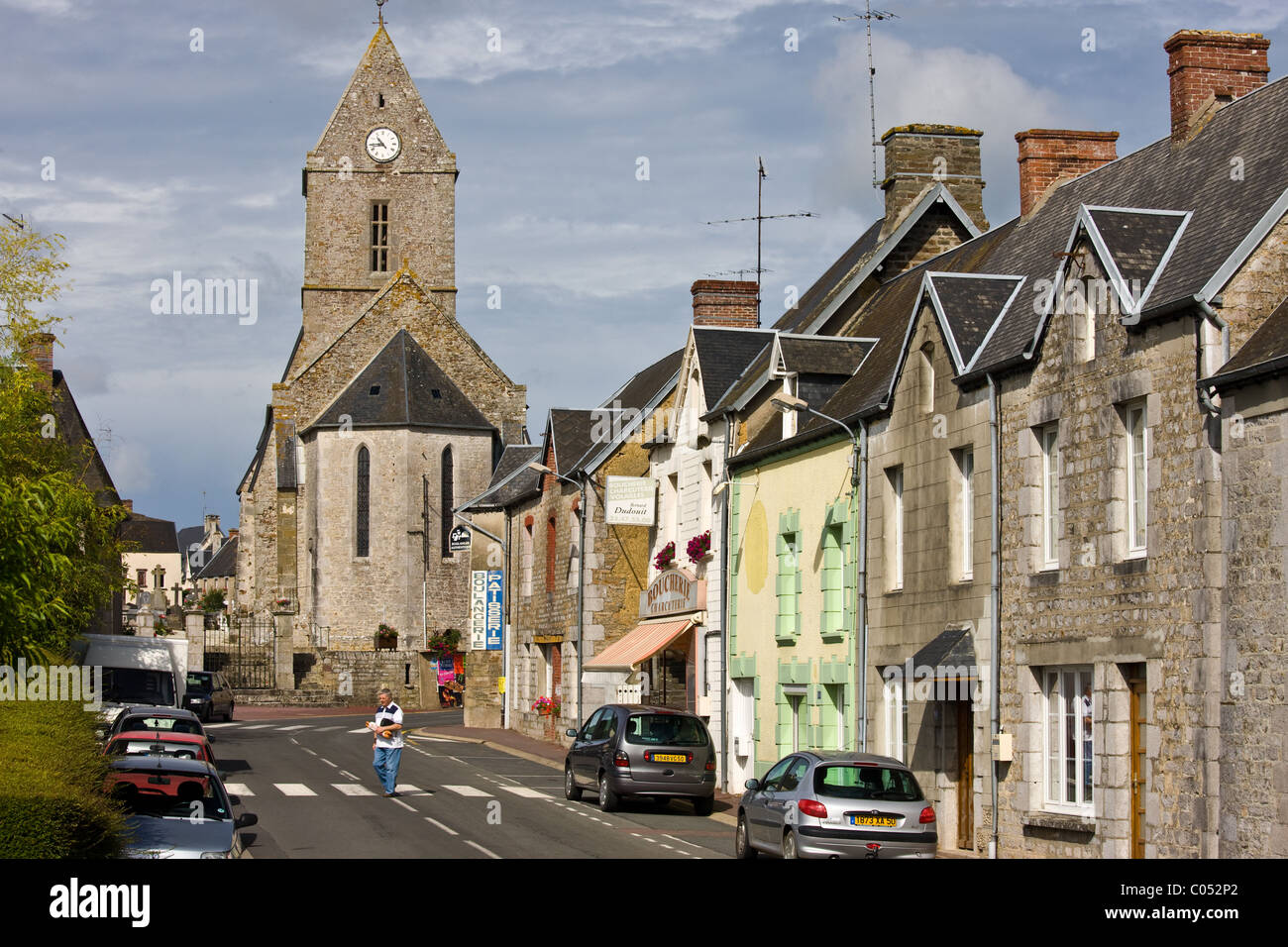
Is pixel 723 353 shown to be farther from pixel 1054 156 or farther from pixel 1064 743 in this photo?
pixel 1064 743

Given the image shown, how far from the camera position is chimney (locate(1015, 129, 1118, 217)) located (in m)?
24.1

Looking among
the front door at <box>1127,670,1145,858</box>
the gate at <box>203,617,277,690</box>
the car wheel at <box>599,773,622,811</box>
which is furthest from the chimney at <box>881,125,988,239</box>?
the gate at <box>203,617,277,690</box>

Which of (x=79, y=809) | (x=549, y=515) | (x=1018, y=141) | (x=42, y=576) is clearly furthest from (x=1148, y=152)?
(x=549, y=515)

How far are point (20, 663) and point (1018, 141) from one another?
51.4ft

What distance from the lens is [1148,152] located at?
2048 cm

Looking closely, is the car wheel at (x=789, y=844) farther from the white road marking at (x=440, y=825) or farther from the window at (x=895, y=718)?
the window at (x=895, y=718)

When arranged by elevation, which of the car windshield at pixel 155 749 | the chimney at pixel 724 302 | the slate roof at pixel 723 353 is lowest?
the car windshield at pixel 155 749

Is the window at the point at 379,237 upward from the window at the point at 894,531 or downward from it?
upward

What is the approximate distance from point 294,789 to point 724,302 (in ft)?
53.3

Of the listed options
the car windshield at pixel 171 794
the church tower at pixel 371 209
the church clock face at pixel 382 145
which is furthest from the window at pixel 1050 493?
the church clock face at pixel 382 145

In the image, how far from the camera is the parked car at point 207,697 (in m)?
44.3

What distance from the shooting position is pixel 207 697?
4450 cm

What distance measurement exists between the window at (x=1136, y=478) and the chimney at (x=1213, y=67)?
16.5 ft
